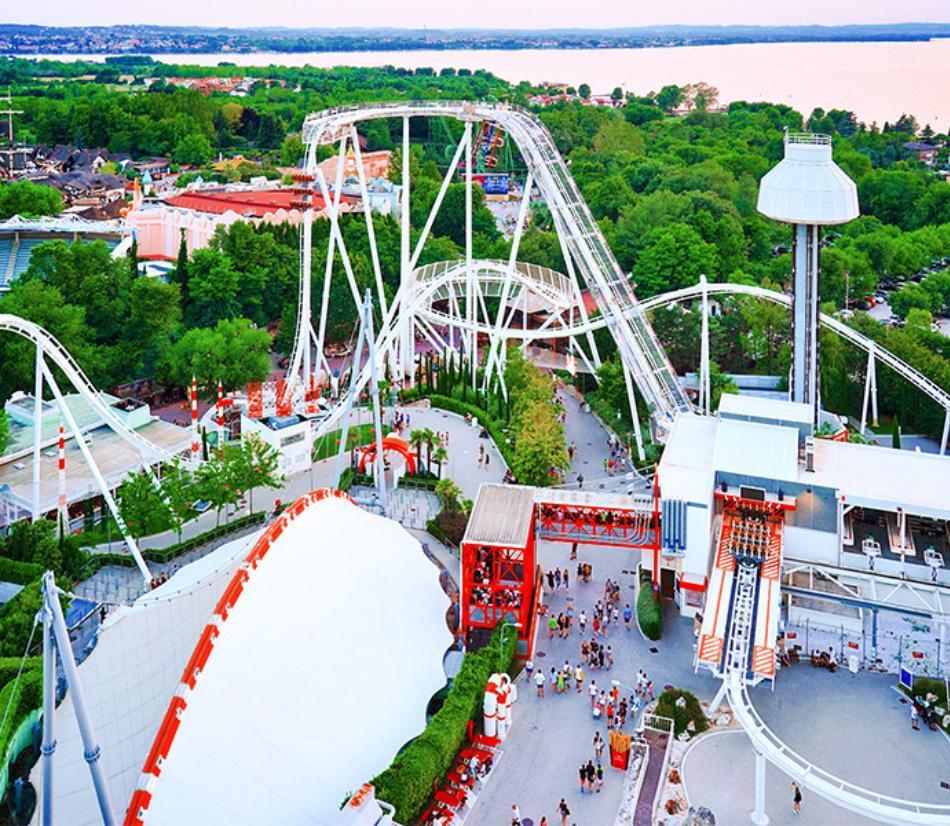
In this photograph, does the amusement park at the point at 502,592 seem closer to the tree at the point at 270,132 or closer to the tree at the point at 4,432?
the tree at the point at 4,432

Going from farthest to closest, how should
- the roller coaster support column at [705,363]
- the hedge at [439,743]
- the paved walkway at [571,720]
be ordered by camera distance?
the roller coaster support column at [705,363]
the paved walkway at [571,720]
the hedge at [439,743]

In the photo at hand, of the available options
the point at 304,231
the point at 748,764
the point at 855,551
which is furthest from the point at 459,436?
the point at 748,764

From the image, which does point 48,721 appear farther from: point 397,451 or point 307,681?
point 397,451

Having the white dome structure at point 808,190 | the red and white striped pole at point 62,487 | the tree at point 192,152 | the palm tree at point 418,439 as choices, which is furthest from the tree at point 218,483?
the tree at point 192,152

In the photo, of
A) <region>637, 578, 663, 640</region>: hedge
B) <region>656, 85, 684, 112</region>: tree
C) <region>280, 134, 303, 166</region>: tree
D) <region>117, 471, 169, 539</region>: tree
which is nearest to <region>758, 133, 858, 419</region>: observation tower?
<region>637, 578, 663, 640</region>: hedge

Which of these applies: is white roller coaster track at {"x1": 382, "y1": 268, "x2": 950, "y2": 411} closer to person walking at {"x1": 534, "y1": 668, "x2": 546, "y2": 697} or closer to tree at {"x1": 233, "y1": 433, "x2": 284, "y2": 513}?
tree at {"x1": 233, "y1": 433, "x2": 284, "y2": 513}

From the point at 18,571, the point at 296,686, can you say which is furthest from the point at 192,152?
the point at 296,686
